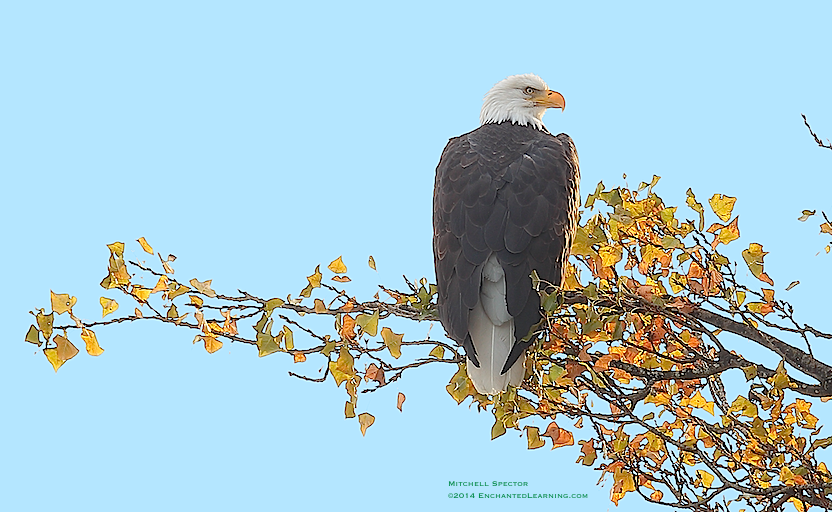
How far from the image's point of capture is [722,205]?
1139 millimetres

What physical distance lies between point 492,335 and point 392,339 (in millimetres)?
244

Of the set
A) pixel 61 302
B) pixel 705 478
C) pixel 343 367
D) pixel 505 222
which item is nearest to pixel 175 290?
pixel 61 302

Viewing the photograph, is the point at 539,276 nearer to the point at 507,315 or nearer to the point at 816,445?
the point at 507,315

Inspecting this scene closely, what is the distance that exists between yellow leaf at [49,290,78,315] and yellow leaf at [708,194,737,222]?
83 cm

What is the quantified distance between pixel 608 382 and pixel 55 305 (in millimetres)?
723

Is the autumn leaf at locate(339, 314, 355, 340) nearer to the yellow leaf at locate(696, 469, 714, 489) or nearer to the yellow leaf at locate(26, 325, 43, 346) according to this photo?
the yellow leaf at locate(26, 325, 43, 346)

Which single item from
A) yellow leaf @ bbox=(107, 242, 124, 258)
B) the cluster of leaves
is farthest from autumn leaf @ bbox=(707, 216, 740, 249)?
yellow leaf @ bbox=(107, 242, 124, 258)

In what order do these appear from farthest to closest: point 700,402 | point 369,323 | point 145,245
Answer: point 700,402, point 145,245, point 369,323

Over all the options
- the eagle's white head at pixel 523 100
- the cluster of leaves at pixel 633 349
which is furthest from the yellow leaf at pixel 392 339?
the eagle's white head at pixel 523 100

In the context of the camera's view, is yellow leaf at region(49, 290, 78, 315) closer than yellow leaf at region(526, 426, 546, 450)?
Yes

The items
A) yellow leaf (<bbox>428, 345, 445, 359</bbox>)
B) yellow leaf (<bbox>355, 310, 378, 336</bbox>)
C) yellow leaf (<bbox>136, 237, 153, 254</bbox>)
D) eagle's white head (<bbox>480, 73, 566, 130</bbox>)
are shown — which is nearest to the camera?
yellow leaf (<bbox>355, 310, 378, 336</bbox>)

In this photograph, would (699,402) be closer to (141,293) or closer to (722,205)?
(722,205)

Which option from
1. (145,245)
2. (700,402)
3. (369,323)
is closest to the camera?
(369,323)

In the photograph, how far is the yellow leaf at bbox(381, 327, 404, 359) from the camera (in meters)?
1.06
